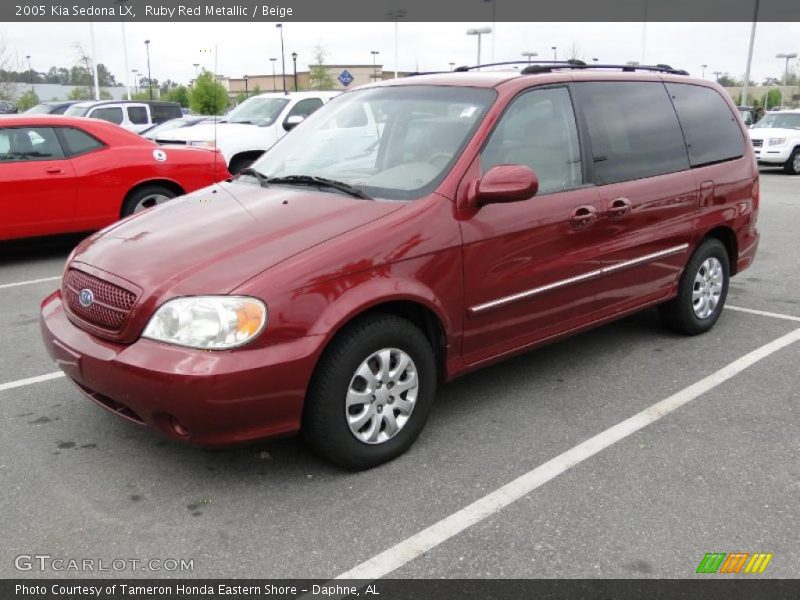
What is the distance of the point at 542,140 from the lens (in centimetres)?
402

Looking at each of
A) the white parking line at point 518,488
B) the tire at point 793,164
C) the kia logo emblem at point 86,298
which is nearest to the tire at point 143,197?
the kia logo emblem at point 86,298

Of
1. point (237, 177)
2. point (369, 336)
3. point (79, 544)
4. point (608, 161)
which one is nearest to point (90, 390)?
point (79, 544)

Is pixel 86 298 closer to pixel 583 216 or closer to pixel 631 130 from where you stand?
pixel 583 216

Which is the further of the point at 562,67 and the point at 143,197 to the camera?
the point at 143,197

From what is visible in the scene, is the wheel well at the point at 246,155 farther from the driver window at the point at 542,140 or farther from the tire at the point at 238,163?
the driver window at the point at 542,140

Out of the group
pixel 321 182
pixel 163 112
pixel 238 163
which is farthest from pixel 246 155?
pixel 163 112

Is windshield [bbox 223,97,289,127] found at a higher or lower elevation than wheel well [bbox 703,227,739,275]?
higher

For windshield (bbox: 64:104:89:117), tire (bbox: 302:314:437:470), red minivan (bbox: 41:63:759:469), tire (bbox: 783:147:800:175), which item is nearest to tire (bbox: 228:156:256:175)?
windshield (bbox: 64:104:89:117)

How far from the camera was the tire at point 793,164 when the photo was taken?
19484mm

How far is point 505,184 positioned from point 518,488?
1.39m

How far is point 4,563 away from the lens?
2.70 meters

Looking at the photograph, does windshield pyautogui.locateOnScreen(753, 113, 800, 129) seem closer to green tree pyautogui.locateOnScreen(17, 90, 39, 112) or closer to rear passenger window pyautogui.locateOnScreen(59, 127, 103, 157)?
rear passenger window pyautogui.locateOnScreen(59, 127, 103, 157)

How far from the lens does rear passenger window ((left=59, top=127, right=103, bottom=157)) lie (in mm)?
7871

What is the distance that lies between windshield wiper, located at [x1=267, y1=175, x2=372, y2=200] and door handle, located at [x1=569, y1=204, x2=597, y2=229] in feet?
3.89
